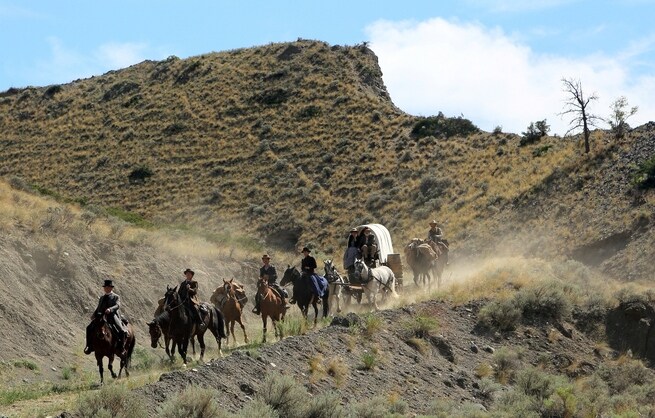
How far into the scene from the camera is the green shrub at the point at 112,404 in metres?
16.7

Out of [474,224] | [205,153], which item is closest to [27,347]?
[474,224]

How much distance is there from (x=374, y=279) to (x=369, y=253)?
7.24 feet

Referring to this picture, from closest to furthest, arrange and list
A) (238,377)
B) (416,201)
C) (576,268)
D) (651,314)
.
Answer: (238,377)
(651,314)
(576,268)
(416,201)

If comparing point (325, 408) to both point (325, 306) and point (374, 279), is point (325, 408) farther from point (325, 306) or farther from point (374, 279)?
point (374, 279)

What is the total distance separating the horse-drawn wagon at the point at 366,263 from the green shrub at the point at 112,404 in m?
13.8

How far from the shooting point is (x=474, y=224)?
5712 cm

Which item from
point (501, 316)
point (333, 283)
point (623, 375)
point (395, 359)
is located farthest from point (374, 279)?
point (623, 375)

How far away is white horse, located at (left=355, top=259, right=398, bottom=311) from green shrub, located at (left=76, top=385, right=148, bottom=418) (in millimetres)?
14079

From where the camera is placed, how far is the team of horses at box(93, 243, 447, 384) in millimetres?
23594

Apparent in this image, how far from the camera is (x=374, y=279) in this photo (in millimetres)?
31531

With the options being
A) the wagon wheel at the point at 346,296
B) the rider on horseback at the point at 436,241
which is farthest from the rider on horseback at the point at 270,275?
the rider on horseback at the point at 436,241

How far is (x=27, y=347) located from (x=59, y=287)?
15.1 feet

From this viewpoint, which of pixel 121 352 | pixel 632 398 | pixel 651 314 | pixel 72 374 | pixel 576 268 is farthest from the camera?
pixel 576 268

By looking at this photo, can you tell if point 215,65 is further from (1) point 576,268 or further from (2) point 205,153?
(1) point 576,268
